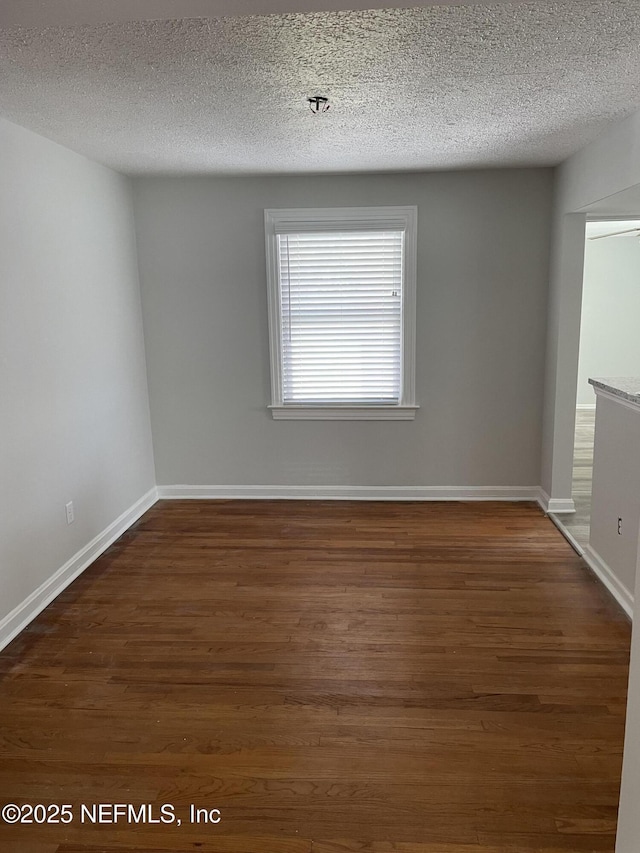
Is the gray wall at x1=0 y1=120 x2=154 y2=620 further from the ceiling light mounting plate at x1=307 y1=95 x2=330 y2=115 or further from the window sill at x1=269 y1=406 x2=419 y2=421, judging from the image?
the ceiling light mounting plate at x1=307 y1=95 x2=330 y2=115

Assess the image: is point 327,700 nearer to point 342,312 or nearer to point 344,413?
point 344,413

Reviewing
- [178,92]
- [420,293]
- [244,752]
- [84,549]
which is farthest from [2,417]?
[420,293]

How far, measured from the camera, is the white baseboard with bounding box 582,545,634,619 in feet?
10.1

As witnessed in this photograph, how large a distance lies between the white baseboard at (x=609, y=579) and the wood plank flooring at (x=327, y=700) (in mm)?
67

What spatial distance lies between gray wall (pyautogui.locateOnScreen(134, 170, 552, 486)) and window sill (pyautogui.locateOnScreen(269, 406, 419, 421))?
63 millimetres

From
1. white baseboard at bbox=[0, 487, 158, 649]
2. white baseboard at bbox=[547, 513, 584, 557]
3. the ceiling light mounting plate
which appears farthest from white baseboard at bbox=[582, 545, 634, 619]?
white baseboard at bbox=[0, 487, 158, 649]

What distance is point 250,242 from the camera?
461cm

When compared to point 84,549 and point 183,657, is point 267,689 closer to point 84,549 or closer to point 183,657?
point 183,657

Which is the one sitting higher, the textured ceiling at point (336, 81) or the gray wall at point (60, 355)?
the textured ceiling at point (336, 81)

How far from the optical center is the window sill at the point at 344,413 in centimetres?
476

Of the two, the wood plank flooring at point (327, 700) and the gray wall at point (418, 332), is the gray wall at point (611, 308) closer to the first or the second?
the gray wall at point (418, 332)

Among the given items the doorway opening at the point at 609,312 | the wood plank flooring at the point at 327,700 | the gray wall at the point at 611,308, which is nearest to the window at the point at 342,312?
the wood plank flooring at the point at 327,700

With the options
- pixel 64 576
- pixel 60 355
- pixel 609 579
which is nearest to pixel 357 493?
pixel 609 579

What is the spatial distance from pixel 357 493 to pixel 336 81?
3.18m
